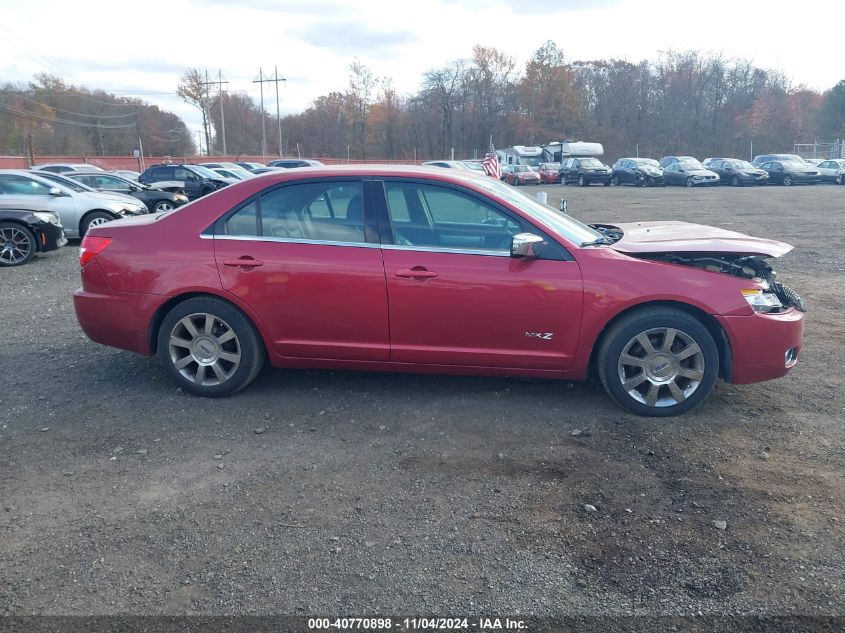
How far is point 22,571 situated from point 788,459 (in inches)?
160

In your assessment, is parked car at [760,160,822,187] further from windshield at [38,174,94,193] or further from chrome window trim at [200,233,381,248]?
chrome window trim at [200,233,381,248]

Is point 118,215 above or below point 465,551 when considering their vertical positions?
above

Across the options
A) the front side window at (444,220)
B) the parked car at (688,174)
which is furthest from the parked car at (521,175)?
the front side window at (444,220)

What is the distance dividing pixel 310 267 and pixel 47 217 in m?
8.97

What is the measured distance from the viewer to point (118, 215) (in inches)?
551

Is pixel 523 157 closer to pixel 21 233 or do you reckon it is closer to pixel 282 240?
pixel 21 233

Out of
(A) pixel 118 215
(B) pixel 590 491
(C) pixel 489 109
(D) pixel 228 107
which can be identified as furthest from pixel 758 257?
(D) pixel 228 107

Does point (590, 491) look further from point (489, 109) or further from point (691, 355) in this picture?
point (489, 109)

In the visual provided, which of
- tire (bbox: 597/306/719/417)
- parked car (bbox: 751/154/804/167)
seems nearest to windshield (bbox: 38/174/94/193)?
tire (bbox: 597/306/719/417)

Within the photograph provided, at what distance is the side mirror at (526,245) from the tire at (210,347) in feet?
6.40

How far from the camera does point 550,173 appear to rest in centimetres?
4669

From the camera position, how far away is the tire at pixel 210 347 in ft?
16.5

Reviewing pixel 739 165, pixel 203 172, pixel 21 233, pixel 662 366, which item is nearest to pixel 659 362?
pixel 662 366

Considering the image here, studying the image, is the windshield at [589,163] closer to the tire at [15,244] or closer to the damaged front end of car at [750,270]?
the tire at [15,244]
